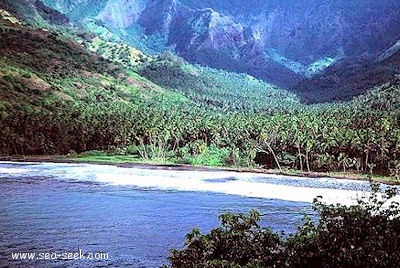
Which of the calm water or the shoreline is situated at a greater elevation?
the shoreline

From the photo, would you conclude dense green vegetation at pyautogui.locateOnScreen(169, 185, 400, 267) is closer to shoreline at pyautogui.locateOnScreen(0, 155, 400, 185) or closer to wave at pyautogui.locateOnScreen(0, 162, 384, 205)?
wave at pyautogui.locateOnScreen(0, 162, 384, 205)

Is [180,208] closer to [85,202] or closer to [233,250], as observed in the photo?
[85,202]

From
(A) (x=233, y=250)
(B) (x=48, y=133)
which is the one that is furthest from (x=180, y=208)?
(B) (x=48, y=133)

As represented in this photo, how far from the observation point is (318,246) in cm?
2223

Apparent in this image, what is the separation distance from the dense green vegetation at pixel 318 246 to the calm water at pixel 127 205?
763 inches

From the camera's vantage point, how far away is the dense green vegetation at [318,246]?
20.2m

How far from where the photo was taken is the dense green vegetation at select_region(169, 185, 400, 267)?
20.2 m

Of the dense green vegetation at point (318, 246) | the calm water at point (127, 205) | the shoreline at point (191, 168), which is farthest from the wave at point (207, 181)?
the dense green vegetation at point (318, 246)

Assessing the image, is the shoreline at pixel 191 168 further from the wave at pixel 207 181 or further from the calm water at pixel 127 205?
the calm water at pixel 127 205

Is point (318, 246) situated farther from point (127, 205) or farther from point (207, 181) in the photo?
point (207, 181)

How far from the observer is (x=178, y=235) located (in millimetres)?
53188

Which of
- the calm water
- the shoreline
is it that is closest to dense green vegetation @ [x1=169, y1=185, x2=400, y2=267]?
the calm water

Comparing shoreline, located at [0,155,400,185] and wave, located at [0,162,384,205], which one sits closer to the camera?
wave, located at [0,162,384,205]

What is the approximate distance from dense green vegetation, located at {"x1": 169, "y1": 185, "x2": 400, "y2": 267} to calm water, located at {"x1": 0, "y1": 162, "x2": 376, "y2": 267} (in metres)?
19.4
